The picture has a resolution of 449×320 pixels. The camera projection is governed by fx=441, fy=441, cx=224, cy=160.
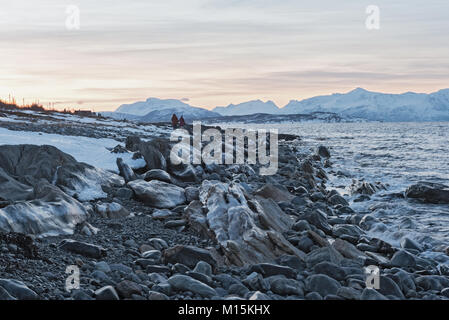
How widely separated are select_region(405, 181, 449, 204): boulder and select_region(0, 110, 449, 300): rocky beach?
→ 4.95 meters

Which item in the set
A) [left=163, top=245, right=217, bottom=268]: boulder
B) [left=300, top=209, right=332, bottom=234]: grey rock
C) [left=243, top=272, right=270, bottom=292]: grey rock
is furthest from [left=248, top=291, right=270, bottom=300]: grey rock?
[left=300, top=209, right=332, bottom=234]: grey rock

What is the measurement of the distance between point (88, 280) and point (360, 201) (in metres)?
12.8

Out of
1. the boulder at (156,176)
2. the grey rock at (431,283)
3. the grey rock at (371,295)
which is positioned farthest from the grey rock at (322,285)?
the boulder at (156,176)

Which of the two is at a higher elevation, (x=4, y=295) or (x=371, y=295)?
(x=4, y=295)

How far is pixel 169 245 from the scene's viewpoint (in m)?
7.83

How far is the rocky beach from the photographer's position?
221 inches

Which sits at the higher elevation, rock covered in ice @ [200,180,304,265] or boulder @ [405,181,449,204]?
rock covered in ice @ [200,180,304,265]

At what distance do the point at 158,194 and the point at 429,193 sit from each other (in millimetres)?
10832

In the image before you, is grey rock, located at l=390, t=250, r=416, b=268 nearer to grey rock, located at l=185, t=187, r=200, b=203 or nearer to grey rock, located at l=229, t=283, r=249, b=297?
grey rock, located at l=229, t=283, r=249, b=297

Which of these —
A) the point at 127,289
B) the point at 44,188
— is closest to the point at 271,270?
the point at 127,289

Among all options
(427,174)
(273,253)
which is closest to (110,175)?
(273,253)

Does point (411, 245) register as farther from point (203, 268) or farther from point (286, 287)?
point (203, 268)

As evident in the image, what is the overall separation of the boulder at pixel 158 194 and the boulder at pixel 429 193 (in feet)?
32.8
